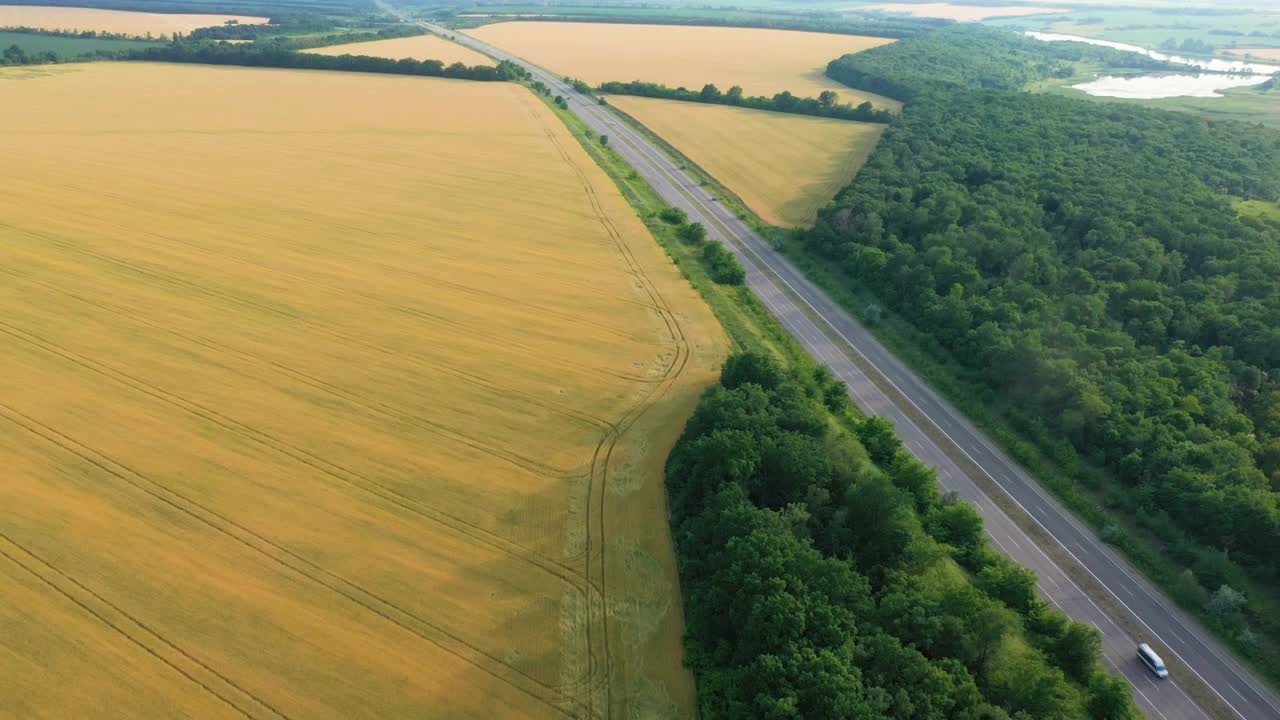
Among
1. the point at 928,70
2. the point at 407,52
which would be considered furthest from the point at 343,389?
the point at 928,70

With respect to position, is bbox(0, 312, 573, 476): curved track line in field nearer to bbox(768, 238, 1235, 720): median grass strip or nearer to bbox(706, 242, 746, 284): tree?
bbox(768, 238, 1235, 720): median grass strip

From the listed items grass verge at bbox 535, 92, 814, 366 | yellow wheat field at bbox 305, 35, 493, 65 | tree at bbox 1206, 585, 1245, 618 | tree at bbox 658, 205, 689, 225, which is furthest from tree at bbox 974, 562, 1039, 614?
yellow wheat field at bbox 305, 35, 493, 65

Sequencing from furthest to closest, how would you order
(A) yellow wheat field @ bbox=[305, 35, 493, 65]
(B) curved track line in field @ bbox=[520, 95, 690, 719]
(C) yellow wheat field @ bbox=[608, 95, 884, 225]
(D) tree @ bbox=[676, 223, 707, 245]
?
(A) yellow wheat field @ bbox=[305, 35, 493, 65]
(C) yellow wheat field @ bbox=[608, 95, 884, 225]
(D) tree @ bbox=[676, 223, 707, 245]
(B) curved track line in field @ bbox=[520, 95, 690, 719]

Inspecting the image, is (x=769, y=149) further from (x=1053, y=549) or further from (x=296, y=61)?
(x=296, y=61)

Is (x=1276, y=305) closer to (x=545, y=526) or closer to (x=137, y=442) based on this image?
(x=545, y=526)

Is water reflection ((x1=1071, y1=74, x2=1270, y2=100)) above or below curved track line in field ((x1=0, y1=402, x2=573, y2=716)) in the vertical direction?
above

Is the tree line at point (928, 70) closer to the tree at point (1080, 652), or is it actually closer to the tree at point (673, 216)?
the tree at point (673, 216)

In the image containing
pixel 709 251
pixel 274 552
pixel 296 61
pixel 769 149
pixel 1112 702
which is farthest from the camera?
pixel 296 61
